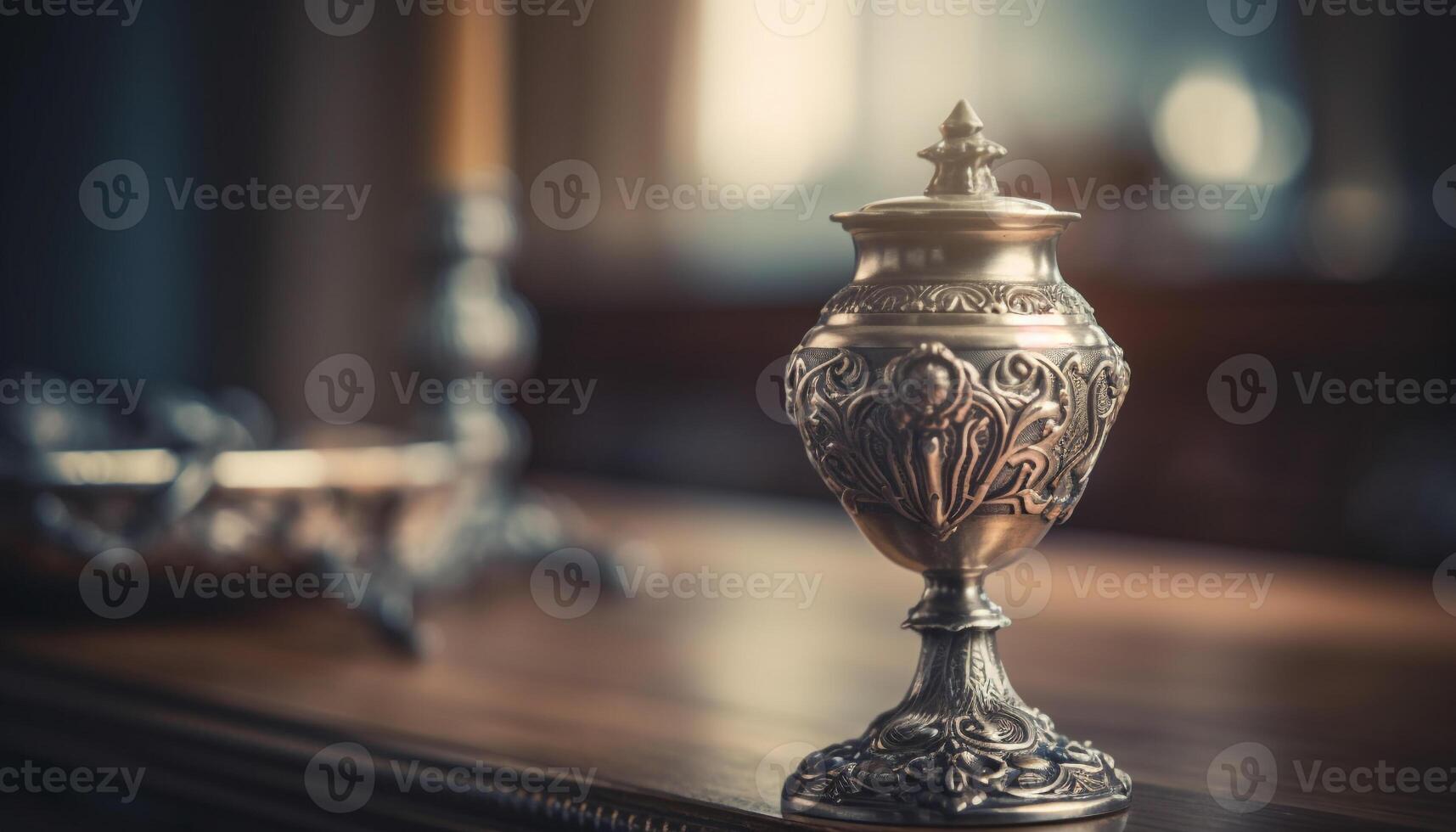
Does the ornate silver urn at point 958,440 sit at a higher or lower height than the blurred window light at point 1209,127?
lower

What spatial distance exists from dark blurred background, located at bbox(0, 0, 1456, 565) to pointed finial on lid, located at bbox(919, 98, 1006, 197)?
1.35 m

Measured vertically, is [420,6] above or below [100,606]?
above

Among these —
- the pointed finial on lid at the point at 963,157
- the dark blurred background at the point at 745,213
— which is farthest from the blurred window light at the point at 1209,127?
the pointed finial on lid at the point at 963,157

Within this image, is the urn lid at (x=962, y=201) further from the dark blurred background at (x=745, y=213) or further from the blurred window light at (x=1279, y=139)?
the blurred window light at (x=1279, y=139)

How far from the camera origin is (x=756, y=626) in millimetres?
1844

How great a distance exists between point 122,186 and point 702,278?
1.47m

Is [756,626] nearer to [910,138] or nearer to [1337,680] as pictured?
[1337,680]

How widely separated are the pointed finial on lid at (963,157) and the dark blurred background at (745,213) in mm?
1351

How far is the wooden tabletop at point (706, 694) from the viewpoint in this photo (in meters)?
1.03

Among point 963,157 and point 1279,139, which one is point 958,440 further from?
point 1279,139

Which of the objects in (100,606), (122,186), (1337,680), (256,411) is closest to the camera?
(1337,680)

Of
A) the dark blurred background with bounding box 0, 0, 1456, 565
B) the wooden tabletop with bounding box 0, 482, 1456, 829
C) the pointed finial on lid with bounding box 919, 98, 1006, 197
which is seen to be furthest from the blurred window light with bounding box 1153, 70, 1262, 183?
the pointed finial on lid with bounding box 919, 98, 1006, 197

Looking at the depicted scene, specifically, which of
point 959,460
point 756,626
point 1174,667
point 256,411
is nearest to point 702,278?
point 256,411

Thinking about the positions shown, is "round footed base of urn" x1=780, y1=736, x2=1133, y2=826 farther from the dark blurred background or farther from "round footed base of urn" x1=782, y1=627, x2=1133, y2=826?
the dark blurred background
